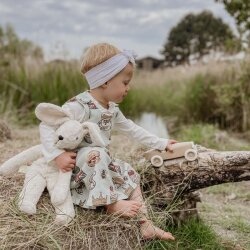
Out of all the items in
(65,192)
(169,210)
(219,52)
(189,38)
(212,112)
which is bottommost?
(189,38)

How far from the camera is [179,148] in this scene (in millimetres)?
3891

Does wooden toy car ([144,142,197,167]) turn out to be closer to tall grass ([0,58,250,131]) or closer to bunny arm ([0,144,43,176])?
bunny arm ([0,144,43,176])

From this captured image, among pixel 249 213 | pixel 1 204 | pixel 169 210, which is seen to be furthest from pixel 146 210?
pixel 249 213

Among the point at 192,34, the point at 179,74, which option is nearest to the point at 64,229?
the point at 179,74

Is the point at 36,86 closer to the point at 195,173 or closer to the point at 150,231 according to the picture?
the point at 195,173

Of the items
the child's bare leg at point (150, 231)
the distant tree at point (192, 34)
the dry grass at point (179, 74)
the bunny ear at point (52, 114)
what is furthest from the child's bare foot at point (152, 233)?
the distant tree at point (192, 34)

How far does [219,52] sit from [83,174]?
Answer: 885 cm

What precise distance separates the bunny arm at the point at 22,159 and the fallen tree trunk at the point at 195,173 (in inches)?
31.7

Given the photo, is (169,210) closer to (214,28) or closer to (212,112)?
(212,112)

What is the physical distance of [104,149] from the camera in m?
3.67

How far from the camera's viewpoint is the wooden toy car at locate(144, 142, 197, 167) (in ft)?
12.7

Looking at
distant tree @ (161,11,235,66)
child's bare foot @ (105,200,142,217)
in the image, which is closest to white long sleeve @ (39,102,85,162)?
child's bare foot @ (105,200,142,217)

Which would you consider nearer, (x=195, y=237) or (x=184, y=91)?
(x=195, y=237)

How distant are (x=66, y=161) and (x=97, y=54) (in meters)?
0.75
